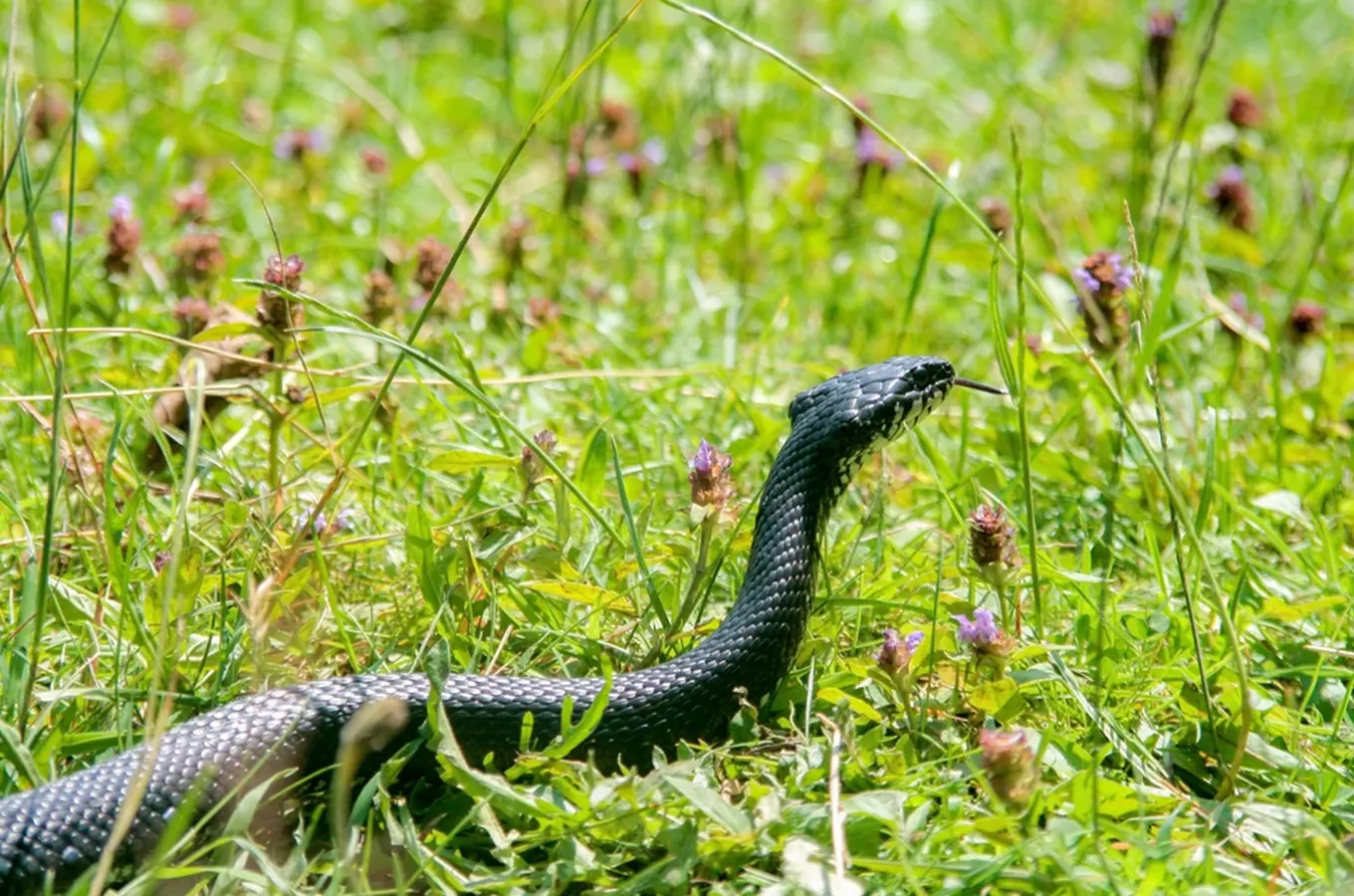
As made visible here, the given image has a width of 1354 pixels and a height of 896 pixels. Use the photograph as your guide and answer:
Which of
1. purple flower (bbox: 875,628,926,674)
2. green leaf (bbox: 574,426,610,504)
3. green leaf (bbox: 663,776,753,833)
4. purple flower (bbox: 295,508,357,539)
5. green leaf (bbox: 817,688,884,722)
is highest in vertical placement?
green leaf (bbox: 574,426,610,504)

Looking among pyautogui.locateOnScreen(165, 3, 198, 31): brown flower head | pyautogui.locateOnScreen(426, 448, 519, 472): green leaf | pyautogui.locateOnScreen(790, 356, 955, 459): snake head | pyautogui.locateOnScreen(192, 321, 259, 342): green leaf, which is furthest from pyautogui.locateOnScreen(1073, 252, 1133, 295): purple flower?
pyautogui.locateOnScreen(165, 3, 198, 31): brown flower head

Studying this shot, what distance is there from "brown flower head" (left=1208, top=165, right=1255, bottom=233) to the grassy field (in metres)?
0.02

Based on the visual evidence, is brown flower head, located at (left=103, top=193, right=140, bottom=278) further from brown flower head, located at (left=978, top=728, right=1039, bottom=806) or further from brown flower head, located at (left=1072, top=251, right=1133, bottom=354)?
brown flower head, located at (left=978, top=728, right=1039, bottom=806)

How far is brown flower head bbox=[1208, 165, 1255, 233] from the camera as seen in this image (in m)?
5.47

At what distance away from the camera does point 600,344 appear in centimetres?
488

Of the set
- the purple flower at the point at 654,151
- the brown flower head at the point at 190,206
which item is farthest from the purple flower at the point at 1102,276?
the brown flower head at the point at 190,206

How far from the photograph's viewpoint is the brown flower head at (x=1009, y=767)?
259cm

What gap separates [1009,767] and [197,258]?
303 cm

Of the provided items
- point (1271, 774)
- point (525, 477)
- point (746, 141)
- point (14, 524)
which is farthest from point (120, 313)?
point (1271, 774)

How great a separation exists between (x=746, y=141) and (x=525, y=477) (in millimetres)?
2910

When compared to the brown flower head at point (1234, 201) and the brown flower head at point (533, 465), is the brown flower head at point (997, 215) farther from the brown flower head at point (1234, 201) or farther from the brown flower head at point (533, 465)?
the brown flower head at point (533, 465)

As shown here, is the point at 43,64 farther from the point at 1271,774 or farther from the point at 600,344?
the point at 1271,774

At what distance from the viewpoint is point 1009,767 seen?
260 cm

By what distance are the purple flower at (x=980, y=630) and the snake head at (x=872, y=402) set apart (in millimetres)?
571
